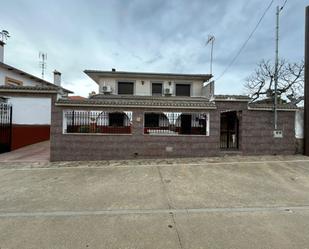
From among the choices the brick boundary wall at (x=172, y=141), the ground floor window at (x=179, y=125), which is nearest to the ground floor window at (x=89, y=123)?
the brick boundary wall at (x=172, y=141)

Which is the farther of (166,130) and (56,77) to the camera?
(56,77)

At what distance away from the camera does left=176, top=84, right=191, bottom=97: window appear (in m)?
16.0

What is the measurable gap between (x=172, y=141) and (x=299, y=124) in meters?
6.36

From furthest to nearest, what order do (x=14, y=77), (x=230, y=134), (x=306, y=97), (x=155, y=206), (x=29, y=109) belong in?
(x=14, y=77)
(x=29, y=109)
(x=230, y=134)
(x=306, y=97)
(x=155, y=206)

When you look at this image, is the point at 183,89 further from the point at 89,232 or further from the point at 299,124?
the point at 89,232

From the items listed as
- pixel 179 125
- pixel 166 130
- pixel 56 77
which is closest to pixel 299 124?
pixel 179 125

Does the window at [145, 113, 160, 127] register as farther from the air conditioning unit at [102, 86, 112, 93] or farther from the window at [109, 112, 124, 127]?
the air conditioning unit at [102, 86, 112, 93]

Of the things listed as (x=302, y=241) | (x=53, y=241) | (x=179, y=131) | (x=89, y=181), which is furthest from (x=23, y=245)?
(x=179, y=131)

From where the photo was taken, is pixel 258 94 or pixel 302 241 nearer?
pixel 302 241

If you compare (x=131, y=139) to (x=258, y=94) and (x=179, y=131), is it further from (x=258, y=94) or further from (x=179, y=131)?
(x=258, y=94)

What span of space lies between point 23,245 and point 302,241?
13.3ft

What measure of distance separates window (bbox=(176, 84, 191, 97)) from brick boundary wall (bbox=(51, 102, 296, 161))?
22.7 ft

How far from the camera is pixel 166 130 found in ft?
30.8

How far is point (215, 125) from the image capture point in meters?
9.22
